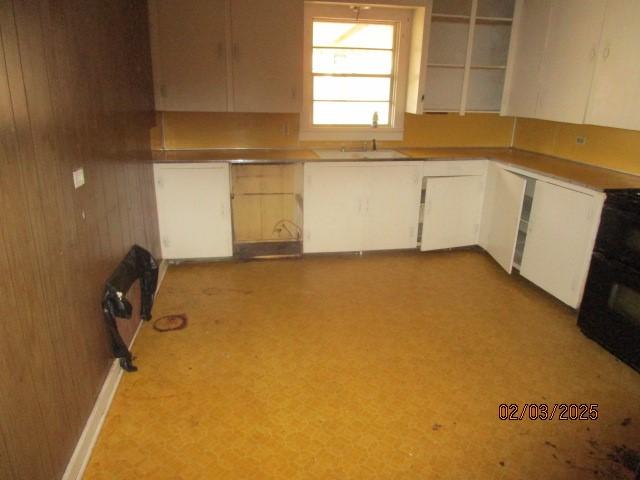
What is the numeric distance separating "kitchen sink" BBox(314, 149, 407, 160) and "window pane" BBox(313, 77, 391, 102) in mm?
500

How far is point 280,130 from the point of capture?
4148 mm

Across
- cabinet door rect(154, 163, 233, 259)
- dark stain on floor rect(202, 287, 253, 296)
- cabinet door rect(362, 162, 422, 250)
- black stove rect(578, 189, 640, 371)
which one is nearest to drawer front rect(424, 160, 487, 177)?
cabinet door rect(362, 162, 422, 250)

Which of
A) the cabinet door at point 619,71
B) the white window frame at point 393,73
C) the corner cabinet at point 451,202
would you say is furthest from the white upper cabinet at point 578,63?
the white window frame at point 393,73

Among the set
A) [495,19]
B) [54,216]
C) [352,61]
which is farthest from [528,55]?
[54,216]

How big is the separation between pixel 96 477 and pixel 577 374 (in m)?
2.42

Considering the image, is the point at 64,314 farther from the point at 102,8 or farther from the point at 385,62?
the point at 385,62

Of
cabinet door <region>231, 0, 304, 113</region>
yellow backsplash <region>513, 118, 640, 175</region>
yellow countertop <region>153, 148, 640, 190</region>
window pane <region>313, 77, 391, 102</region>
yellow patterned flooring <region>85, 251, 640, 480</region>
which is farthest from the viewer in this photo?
window pane <region>313, 77, 391, 102</region>

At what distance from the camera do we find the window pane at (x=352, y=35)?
4000 millimetres

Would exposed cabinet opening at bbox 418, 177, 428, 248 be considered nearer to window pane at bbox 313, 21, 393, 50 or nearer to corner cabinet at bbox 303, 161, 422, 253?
corner cabinet at bbox 303, 161, 422, 253

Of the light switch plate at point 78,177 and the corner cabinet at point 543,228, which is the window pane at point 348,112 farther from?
the light switch plate at point 78,177

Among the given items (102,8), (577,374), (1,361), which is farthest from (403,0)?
(1,361)

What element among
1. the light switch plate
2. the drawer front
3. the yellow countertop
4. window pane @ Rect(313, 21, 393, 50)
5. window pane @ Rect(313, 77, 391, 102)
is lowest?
the drawer front

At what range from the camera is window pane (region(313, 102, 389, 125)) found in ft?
13.9

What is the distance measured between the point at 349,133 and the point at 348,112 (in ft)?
0.65
